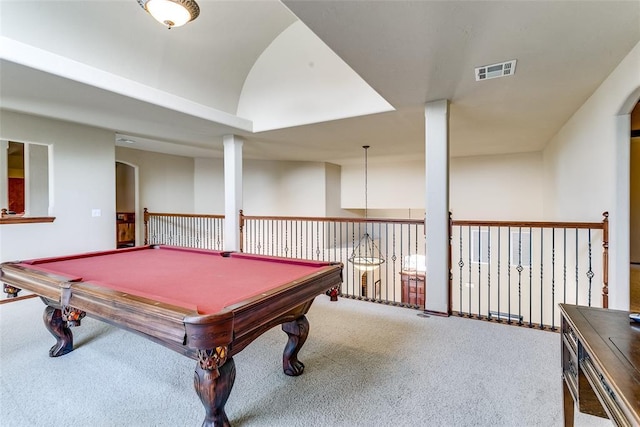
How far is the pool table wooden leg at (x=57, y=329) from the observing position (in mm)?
2439

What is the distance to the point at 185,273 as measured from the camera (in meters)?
2.27

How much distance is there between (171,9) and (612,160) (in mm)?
3957

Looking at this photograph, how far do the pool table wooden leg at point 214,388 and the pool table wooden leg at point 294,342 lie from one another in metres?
0.63

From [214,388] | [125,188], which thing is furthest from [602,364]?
[125,188]

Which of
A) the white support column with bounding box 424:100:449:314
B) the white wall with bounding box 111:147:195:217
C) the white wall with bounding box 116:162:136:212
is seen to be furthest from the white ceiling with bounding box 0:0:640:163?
the white wall with bounding box 116:162:136:212

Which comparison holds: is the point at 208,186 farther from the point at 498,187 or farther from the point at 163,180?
the point at 498,187

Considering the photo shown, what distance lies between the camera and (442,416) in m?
1.75

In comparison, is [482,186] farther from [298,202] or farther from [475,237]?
[298,202]

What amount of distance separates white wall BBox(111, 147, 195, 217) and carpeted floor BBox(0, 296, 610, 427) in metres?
4.22

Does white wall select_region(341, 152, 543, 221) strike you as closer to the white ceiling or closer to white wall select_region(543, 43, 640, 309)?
the white ceiling

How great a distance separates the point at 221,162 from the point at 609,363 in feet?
26.2

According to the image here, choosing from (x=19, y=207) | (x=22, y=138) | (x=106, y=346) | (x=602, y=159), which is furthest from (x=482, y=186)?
(x=19, y=207)

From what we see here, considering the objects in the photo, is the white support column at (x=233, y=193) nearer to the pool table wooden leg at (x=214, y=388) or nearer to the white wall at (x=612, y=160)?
the pool table wooden leg at (x=214, y=388)

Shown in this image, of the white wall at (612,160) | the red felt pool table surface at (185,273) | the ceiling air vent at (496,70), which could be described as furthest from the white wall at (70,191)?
the white wall at (612,160)
